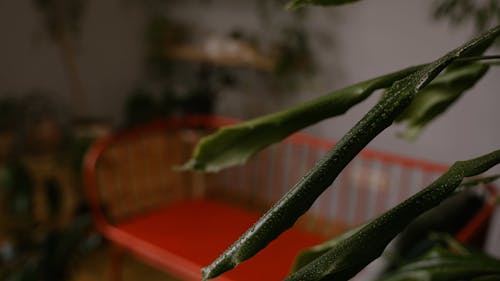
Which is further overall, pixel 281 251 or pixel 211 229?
pixel 211 229

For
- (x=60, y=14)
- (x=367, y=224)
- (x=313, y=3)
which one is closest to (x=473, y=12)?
(x=313, y=3)

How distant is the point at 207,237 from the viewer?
7.44 feet

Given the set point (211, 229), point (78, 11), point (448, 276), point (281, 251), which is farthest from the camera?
point (78, 11)

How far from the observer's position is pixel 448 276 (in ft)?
2.02

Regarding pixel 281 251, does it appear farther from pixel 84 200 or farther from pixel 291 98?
pixel 84 200

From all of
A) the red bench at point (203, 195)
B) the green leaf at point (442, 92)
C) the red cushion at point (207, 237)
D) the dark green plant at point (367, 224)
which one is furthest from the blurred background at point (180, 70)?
the dark green plant at point (367, 224)

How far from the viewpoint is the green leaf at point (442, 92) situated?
2.46 ft

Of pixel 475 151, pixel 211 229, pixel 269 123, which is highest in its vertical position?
pixel 269 123

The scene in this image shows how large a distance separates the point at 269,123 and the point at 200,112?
3.45m

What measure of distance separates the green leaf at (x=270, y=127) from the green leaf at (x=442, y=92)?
6.9 inches

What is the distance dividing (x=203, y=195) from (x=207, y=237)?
3.61 feet

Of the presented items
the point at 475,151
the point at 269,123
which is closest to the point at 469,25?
the point at 475,151

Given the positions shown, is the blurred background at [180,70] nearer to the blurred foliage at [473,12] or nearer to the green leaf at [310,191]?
the blurred foliage at [473,12]

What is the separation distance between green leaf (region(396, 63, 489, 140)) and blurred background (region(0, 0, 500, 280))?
6.68ft
